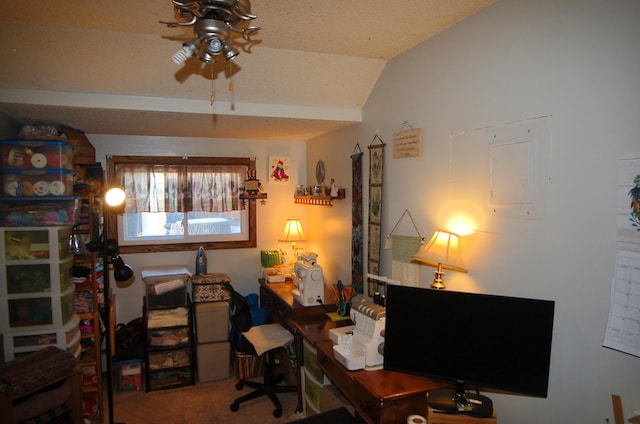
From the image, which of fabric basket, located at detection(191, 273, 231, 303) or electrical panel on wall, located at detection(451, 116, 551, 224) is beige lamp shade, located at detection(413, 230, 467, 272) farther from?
fabric basket, located at detection(191, 273, 231, 303)

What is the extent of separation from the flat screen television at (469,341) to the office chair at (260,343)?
1.60 m

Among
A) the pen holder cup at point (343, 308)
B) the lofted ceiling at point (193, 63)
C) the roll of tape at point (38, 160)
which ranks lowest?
the pen holder cup at point (343, 308)

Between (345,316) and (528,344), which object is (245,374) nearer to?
(345,316)

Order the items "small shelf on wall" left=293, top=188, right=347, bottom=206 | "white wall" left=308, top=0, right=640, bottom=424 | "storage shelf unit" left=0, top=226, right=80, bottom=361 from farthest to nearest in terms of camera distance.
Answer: "small shelf on wall" left=293, top=188, right=347, bottom=206 < "storage shelf unit" left=0, top=226, right=80, bottom=361 < "white wall" left=308, top=0, right=640, bottom=424

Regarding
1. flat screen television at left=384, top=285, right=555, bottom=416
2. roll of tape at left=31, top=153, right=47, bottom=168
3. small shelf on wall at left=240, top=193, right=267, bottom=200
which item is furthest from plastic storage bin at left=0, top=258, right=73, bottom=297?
flat screen television at left=384, top=285, right=555, bottom=416

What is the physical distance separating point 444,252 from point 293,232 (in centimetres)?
258

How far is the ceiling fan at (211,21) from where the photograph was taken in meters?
1.19

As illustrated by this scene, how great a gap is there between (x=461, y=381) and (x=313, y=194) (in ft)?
7.75

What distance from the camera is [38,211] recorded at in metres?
2.76

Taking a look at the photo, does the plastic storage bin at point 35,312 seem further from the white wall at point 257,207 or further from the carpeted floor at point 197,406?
the white wall at point 257,207

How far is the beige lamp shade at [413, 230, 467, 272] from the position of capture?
6.35 ft

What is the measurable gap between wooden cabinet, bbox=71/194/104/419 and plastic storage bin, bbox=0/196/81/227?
243 millimetres

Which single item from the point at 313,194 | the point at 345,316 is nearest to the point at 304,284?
the point at 345,316

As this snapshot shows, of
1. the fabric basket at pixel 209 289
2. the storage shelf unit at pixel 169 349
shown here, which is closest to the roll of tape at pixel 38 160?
the storage shelf unit at pixel 169 349
